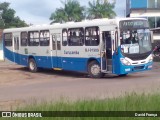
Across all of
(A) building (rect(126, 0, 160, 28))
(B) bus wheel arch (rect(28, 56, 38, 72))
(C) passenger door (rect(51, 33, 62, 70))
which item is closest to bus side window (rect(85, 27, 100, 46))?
(C) passenger door (rect(51, 33, 62, 70))

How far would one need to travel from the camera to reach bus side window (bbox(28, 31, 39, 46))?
23.8 meters

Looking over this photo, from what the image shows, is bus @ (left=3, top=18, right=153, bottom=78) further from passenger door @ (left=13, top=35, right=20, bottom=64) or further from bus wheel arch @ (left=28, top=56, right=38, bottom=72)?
passenger door @ (left=13, top=35, right=20, bottom=64)

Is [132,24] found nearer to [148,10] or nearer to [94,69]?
[94,69]

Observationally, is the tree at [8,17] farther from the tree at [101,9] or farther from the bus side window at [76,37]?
the bus side window at [76,37]

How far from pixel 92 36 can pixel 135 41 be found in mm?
2193

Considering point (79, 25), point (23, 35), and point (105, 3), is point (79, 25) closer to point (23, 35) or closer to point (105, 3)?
point (23, 35)

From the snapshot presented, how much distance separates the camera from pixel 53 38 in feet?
73.0

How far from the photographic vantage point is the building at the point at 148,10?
4819cm

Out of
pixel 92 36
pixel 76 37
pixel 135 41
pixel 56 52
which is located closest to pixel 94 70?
pixel 92 36

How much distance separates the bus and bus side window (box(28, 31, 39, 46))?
11 centimetres

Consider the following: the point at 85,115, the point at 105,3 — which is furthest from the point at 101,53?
the point at 105,3

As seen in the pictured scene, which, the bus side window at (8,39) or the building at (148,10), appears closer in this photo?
the bus side window at (8,39)

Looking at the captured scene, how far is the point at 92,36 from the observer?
19.4 metres

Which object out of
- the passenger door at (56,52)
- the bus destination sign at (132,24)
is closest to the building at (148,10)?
the passenger door at (56,52)
